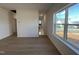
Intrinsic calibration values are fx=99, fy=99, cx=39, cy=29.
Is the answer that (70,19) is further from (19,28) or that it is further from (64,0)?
(19,28)

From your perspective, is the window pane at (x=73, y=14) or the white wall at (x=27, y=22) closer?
the window pane at (x=73, y=14)

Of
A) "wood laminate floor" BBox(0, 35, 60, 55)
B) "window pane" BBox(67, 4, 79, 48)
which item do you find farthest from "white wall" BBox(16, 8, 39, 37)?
"window pane" BBox(67, 4, 79, 48)

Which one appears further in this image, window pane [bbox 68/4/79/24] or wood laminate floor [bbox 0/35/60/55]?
wood laminate floor [bbox 0/35/60/55]

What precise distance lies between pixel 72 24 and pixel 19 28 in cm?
558

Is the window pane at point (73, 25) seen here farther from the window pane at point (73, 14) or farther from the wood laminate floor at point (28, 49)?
the wood laminate floor at point (28, 49)

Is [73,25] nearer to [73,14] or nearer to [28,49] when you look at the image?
[73,14]

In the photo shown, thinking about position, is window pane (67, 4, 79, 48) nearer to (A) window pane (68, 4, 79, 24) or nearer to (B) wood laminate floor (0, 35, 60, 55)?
(A) window pane (68, 4, 79, 24)

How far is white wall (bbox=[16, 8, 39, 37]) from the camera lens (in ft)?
25.4

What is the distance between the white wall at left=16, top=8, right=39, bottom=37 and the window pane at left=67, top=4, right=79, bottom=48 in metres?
4.82

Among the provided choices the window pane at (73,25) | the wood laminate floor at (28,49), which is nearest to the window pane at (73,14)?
the window pane at (73,25)

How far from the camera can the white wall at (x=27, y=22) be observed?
7752 mm

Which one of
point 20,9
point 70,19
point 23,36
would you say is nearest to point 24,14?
point 20,9

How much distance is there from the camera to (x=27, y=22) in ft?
25.7

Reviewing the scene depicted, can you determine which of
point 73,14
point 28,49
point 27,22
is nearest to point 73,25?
point 73,14
